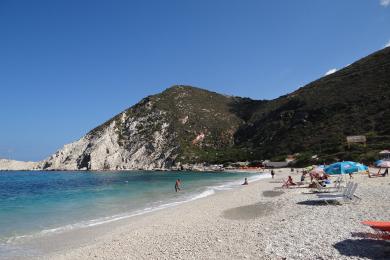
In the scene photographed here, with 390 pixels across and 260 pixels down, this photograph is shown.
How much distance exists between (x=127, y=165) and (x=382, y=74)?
83625 millimetres

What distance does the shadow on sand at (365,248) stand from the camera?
Answer: 27.9ft

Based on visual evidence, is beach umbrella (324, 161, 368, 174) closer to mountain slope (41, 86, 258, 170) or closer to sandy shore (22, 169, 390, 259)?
sandy shore (22, 169, 390, 259)

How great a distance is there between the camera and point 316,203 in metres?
17.8

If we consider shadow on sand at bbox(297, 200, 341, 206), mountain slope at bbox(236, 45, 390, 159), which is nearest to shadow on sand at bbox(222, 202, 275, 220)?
shadow on sand at bbox(297, 200, 341, 206)

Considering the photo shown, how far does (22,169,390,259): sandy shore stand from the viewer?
9320 millimetres

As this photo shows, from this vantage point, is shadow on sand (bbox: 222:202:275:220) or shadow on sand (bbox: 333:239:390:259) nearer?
shadow on sand (bbox: 333:239:390:259)

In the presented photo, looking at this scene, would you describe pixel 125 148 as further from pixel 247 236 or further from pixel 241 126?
pixel 247 236

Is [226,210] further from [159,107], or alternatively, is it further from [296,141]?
[159,107]

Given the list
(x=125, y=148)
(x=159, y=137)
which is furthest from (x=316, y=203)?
(x=125, y=148)

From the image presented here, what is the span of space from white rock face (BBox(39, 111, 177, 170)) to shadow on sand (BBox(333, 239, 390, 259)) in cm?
9974

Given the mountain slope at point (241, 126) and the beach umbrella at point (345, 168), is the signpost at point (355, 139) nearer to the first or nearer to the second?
the mountain slope at point (241, 126)

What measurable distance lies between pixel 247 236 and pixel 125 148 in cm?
11376

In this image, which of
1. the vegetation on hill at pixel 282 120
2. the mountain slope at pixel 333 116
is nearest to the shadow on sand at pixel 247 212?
the vegetation on hill at pixel 282 120

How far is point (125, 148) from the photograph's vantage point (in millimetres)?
121812
